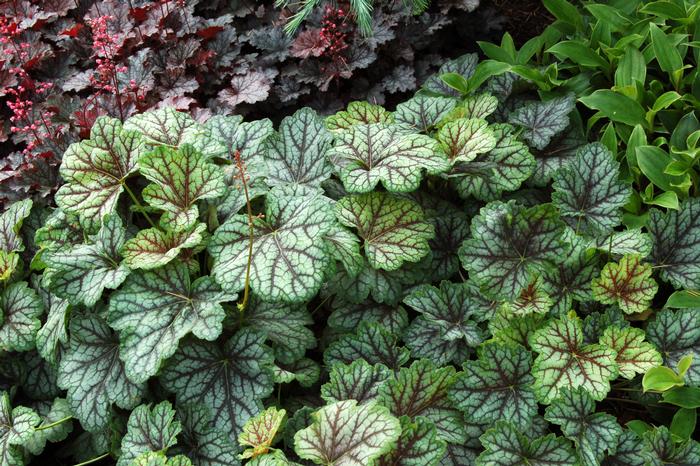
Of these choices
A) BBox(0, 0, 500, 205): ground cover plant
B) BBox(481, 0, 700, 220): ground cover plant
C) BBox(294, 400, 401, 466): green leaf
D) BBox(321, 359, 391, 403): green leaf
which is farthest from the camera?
BBox(0, 0, 500, 205): ground cover plant

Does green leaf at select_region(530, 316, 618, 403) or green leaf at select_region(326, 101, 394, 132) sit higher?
green leaf at select_region(326, 101, 394, 132)

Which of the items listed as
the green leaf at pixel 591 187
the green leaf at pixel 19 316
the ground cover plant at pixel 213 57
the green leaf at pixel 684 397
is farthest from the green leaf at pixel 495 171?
the green leaf at pixel 19 316

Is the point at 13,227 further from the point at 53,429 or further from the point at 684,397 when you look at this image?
the point at 684,397

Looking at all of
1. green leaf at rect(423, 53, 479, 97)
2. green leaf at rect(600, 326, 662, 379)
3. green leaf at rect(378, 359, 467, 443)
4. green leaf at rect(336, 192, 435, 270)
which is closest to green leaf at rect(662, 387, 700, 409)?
green leaf at rect(600, 326, 662, 379)

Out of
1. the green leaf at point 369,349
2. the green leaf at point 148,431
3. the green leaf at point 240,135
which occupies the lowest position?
the green leaf at point 369,349

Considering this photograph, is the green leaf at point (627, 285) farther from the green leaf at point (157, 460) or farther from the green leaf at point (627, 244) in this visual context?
the green leaf at point (157, 460)

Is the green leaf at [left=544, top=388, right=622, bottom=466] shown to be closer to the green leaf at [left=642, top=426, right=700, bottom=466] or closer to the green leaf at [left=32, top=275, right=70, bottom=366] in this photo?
the green leaf at [left=642, top=426, right=700, bottom=466]

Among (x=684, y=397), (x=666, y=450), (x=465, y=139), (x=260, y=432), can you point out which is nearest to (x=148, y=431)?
(x=260, y=432)

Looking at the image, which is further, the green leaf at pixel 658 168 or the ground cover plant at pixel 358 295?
the green leaf at pixel 658 168
